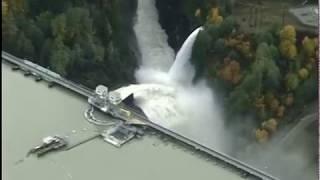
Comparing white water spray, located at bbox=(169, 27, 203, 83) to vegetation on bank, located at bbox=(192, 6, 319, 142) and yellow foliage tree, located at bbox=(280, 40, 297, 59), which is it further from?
yellow foliage tree, located at bbox=(280, 40, 297, 59)

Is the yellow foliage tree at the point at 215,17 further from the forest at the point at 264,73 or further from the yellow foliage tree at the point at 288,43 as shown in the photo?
the yellow foliage tree at the point at 288,43

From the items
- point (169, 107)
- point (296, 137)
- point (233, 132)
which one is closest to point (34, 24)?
point (169, 107)

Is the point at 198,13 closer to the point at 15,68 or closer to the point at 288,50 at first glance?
the point at 288,50

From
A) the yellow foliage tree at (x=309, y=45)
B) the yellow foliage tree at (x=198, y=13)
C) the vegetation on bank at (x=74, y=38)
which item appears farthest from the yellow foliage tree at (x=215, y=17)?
the vegetation on bank at (x=74, y=38)

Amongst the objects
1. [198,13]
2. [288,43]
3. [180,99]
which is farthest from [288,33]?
[180,99]

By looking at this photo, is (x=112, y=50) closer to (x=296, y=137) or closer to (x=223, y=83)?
(x=223, y=83)

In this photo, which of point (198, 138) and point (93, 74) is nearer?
point (198, 138)
